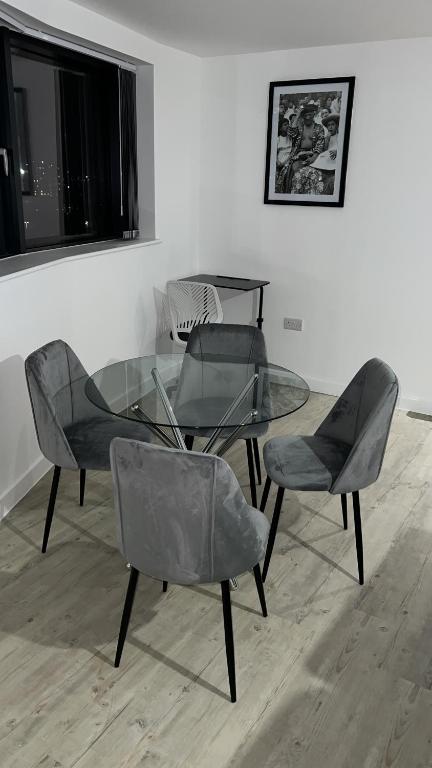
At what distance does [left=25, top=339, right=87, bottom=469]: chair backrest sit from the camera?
2531 millimetres

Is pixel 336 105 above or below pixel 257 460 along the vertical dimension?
above

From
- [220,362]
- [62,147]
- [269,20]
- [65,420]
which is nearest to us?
[65,420]

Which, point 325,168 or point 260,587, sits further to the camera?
point 325,168

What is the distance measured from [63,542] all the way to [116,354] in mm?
1718

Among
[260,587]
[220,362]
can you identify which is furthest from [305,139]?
[260,587]

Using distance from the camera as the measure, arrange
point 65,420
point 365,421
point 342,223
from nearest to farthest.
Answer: point 365,421 < point 65,420 < point 342,223

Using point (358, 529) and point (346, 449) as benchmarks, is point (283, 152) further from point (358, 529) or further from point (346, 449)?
point (358, 529)

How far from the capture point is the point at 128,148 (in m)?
4.41

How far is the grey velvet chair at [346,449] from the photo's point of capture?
2.39 meters

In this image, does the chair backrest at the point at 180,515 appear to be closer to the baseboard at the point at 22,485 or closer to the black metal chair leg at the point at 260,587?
the black metal chair leg at the point at 260,587

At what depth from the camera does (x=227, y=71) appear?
4.62 metres

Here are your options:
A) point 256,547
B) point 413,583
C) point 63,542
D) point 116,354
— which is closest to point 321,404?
point 116,354

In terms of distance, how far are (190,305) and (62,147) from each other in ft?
4.36

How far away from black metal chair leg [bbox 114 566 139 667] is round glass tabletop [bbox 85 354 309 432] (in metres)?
0.57
